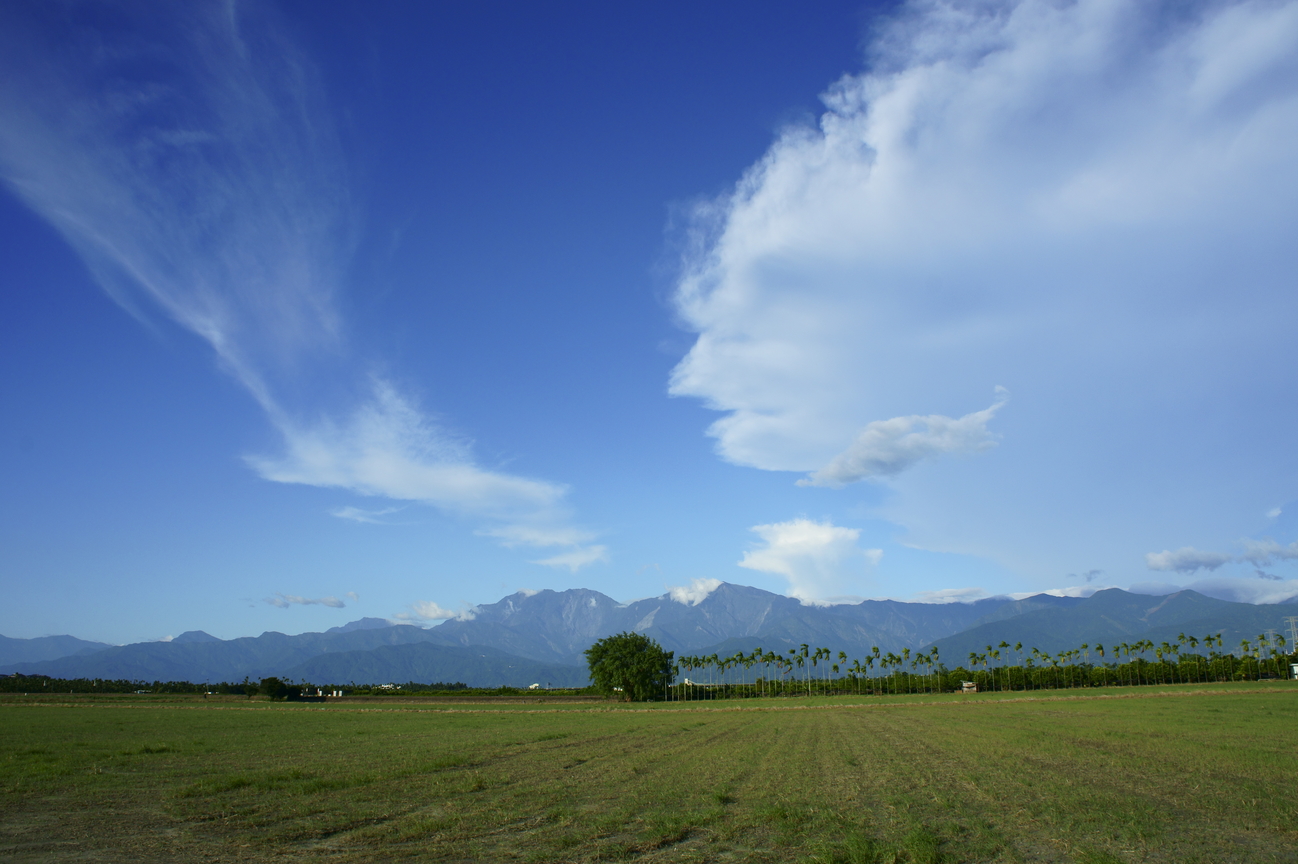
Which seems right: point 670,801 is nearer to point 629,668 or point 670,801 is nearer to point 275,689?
point 629,668

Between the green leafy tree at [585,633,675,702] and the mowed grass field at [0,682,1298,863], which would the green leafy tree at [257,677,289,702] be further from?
the mowed grass field at [0,682,1298,863]

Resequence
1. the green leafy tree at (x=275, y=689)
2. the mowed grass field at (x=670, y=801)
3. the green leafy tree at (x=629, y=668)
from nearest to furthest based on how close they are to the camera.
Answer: the mowed grass field at (x=670, y=801) < the green leafy tree at (x=629, y=668) < the green leafy tree at (x=275, y=689)

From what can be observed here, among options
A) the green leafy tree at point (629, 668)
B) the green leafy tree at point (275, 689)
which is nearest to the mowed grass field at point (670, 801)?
the green leafy tree at point (629, 668)

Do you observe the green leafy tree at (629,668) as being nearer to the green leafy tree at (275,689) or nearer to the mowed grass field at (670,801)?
the green leafy tree at (275,689)

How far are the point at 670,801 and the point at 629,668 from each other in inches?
4280

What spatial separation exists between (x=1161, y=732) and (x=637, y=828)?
113 ft

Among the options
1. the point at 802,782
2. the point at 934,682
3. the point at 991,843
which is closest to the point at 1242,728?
the point at 802,782

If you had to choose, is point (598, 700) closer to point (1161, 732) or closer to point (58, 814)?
point (1161, 732)

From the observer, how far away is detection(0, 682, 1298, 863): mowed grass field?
12781 millimetres

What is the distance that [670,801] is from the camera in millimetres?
17734

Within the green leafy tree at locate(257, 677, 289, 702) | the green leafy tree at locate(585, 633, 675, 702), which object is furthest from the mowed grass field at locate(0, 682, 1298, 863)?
the green leafy tree at locate(257, 677, 289, 702)

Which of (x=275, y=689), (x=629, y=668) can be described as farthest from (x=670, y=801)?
(x=275, y=689)

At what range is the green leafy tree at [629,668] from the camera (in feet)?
398

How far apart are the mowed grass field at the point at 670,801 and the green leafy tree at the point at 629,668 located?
301ft
